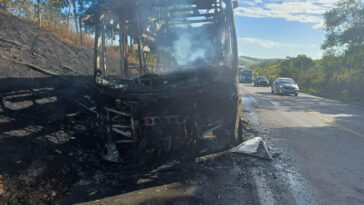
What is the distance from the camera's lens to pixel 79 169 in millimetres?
4445

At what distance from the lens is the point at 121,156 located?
16.2 feet

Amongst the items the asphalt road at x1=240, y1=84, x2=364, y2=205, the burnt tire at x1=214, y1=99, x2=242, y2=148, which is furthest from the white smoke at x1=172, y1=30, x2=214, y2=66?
the burnt tire at x1=214, y1=99, x2=242, y2=148

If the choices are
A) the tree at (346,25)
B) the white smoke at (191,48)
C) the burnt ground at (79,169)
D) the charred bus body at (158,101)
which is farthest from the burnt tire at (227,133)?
the tree at (346,25)

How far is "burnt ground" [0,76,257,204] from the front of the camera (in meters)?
3.51

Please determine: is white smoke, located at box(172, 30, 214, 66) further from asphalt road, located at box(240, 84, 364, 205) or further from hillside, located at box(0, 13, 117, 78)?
hillside, located at box(0, 13, 117, 78)

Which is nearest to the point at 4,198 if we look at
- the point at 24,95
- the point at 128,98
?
the point at 128,98

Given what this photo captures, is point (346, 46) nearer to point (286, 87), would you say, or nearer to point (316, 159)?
point (286, 87)

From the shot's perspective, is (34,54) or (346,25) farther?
(346,25)

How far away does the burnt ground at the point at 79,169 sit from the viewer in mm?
3512

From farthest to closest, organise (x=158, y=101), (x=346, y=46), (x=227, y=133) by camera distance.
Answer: (x=346, y=46) → (x=227, y=133) → (x=158, y=101)

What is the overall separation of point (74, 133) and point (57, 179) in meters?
1.97

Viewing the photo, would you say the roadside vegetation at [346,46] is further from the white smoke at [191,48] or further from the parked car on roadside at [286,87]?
the white smoke at [191,48]

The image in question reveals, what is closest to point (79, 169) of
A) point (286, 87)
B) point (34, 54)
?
point (34, 54)

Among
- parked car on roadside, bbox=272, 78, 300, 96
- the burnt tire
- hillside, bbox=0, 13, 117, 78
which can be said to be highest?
hillside, bbox=0, 13, 117, 78
